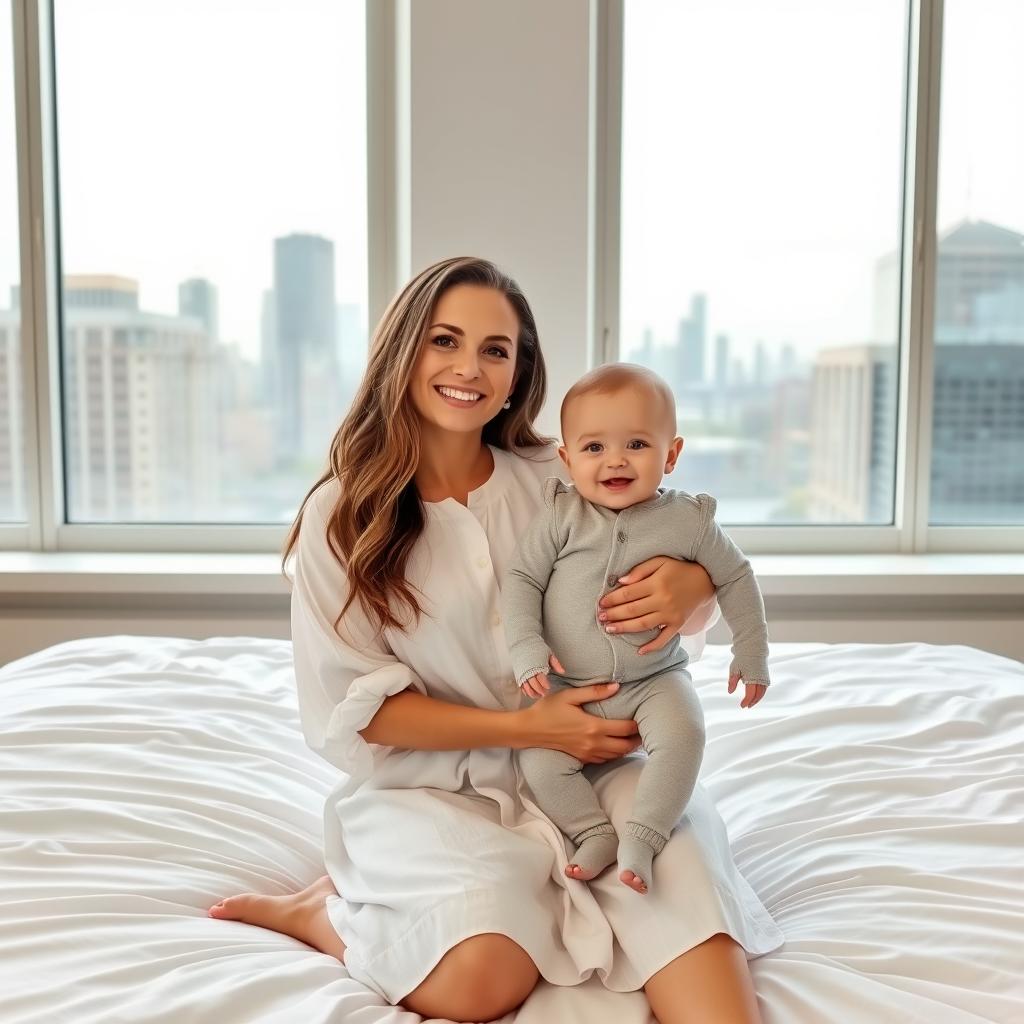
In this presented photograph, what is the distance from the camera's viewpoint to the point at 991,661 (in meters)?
2.09

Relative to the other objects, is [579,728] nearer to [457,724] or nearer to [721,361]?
[457,724]

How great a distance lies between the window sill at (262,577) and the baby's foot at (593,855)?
163cm

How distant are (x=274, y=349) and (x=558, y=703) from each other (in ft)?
6.83

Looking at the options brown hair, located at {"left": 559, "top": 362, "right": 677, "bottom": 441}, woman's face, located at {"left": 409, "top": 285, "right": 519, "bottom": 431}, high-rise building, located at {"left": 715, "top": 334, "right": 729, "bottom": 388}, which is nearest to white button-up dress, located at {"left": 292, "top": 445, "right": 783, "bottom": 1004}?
woman's face, located at {"left": 409, "top": 285, "right": 519, "bottom": 431}

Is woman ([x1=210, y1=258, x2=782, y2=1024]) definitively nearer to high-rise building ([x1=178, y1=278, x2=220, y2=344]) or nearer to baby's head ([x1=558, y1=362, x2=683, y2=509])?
baby's head ([x1=558, y1=362, x2=683, y2=509])

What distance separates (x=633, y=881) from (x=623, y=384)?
598 millimetres

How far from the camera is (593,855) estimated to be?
126 centimetres

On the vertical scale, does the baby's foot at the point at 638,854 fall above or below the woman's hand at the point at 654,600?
below

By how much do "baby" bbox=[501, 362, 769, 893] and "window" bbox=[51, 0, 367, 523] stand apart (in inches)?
73.3

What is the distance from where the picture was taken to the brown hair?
1368mm

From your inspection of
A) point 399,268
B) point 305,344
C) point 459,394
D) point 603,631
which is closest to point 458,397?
point 459,394

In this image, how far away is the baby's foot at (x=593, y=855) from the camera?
49.4 inches

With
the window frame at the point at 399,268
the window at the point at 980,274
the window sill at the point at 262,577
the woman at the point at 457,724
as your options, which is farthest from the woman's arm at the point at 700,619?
the window at the point at 980,274

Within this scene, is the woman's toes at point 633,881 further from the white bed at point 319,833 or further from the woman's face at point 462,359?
the woman's face at point 462,359
